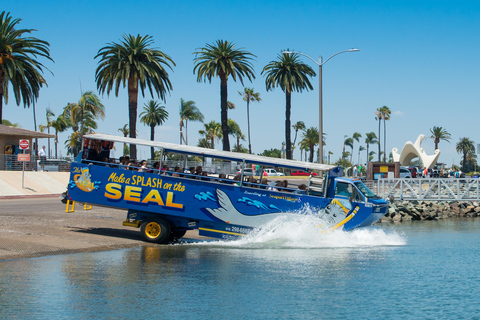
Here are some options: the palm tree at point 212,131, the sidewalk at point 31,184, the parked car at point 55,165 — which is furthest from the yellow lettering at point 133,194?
the palm tree at point 212,131

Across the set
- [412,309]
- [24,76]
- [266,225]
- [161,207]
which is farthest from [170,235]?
[24,76]

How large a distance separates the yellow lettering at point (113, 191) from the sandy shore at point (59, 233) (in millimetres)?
1311

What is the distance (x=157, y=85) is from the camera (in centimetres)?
4644

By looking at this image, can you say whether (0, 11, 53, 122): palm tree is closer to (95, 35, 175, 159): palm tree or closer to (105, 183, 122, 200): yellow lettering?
(95, 35, 175, 159): palm tree

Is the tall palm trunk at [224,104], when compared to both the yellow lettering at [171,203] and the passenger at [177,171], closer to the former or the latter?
the passenger at [177,171]

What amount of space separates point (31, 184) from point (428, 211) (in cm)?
2552

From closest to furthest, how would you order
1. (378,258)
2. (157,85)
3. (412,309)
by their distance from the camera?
(412,309) → (378,258) → (157,85)

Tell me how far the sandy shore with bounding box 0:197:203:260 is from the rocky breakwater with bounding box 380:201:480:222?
49.0 ft

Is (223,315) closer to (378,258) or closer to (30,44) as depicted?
(378,258)

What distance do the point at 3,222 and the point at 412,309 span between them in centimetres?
1421

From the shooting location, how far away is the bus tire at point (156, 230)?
16344mm

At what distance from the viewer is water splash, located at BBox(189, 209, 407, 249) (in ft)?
51.9

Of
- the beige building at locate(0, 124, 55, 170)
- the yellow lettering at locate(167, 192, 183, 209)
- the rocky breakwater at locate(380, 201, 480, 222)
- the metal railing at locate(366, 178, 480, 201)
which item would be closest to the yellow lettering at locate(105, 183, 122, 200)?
the yellow lettering at locate(167, 192, 183, 209)

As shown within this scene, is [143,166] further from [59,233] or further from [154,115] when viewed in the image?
[154,115]
